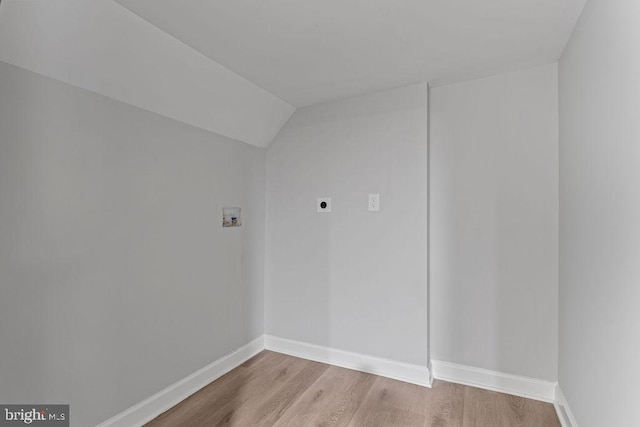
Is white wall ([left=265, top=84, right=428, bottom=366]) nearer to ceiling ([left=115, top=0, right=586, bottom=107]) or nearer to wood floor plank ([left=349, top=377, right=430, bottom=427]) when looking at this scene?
wood floor plank ([left=349, top=377, right=430, bottom=427])

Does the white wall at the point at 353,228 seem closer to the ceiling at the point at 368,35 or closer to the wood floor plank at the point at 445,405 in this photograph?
→ the wood floor plank at the point at 445,405

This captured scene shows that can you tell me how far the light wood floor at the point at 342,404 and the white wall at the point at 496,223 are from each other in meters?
0.24

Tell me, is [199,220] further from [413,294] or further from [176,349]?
[413,294]

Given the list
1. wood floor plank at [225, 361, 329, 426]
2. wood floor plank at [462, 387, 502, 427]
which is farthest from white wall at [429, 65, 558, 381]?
wood floor plank at [225, 361, 329, 426]

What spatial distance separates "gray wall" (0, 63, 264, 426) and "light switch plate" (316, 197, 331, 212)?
0.71 m

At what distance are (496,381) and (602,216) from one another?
1353mm

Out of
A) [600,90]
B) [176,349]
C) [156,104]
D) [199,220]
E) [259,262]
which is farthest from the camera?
[259,262]

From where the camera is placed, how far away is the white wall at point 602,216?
1000 mm

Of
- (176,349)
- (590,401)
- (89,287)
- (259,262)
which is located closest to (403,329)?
(590,401)

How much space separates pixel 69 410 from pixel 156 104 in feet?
5.19

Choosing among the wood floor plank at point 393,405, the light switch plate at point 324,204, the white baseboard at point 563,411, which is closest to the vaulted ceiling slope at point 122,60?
the light switch plate at point 324,204

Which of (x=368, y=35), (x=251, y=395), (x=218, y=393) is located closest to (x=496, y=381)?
(x=251, y=395)

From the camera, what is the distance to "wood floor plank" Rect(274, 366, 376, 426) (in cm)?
179

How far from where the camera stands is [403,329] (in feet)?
7.30
